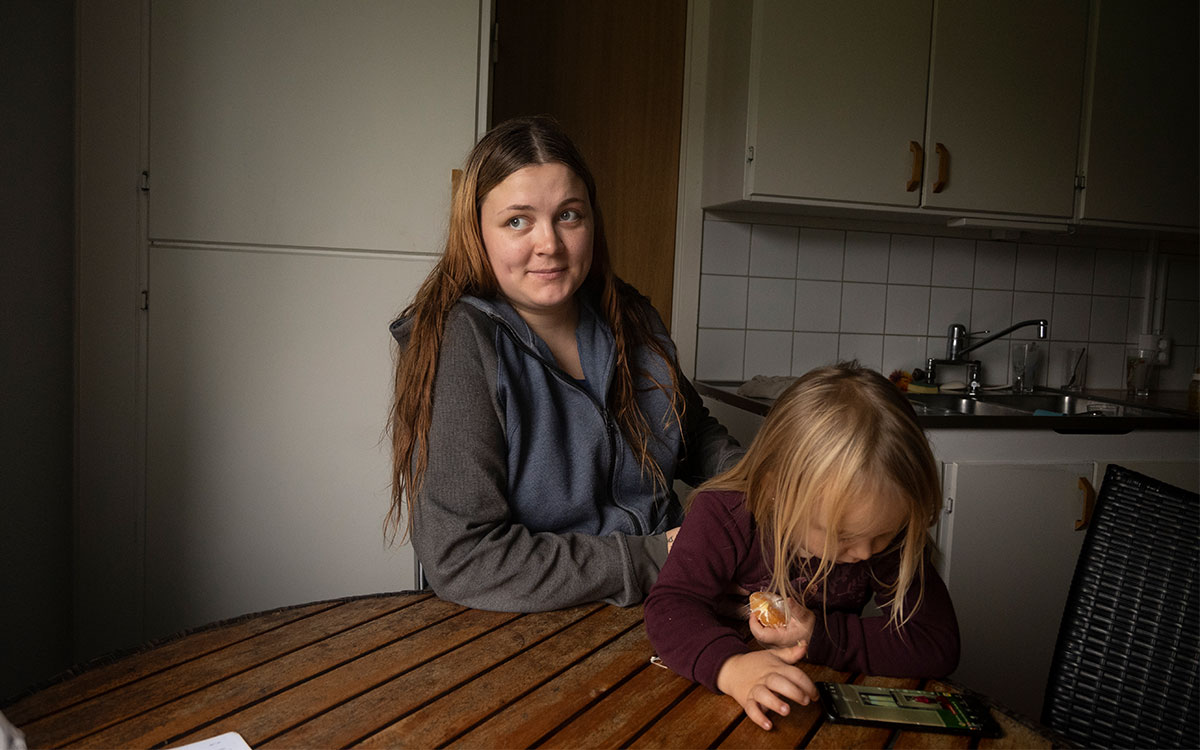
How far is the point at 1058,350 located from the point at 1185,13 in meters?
1.11

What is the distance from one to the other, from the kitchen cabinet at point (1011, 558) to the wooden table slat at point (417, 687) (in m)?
1.47

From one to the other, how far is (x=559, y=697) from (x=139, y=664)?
45 cm

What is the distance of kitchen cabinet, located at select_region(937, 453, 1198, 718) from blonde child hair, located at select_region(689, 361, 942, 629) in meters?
1.31

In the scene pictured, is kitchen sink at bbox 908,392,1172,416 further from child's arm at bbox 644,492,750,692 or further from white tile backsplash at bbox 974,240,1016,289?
child's arm at bbox 644,492,750,692

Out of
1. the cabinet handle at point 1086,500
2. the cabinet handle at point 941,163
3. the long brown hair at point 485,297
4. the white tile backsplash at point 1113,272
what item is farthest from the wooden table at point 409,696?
the white tile backsplash at point 1113,272

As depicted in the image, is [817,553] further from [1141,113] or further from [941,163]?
[1141,113]

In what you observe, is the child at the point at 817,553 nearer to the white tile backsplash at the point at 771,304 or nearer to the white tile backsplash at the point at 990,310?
the white tile backsplash at the point at 771,304

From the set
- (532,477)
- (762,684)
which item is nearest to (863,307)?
(532,477)

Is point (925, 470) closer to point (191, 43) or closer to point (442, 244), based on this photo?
point (442, 244)

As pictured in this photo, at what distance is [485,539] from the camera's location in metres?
1.09

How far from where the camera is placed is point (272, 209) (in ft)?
6.37

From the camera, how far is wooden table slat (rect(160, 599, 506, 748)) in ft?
2.59

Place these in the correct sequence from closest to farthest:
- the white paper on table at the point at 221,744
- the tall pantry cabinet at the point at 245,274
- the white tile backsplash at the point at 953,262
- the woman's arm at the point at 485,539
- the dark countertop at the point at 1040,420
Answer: the white paper on table at the point at 221,744
the woman's arm at the point at 485,539
the tall pantry cabinet at the point at 245,274
the dark countertop at the point at 1040,420
the white tile backsplash at the point at 953,262

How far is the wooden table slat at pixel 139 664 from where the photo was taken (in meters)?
0.82
